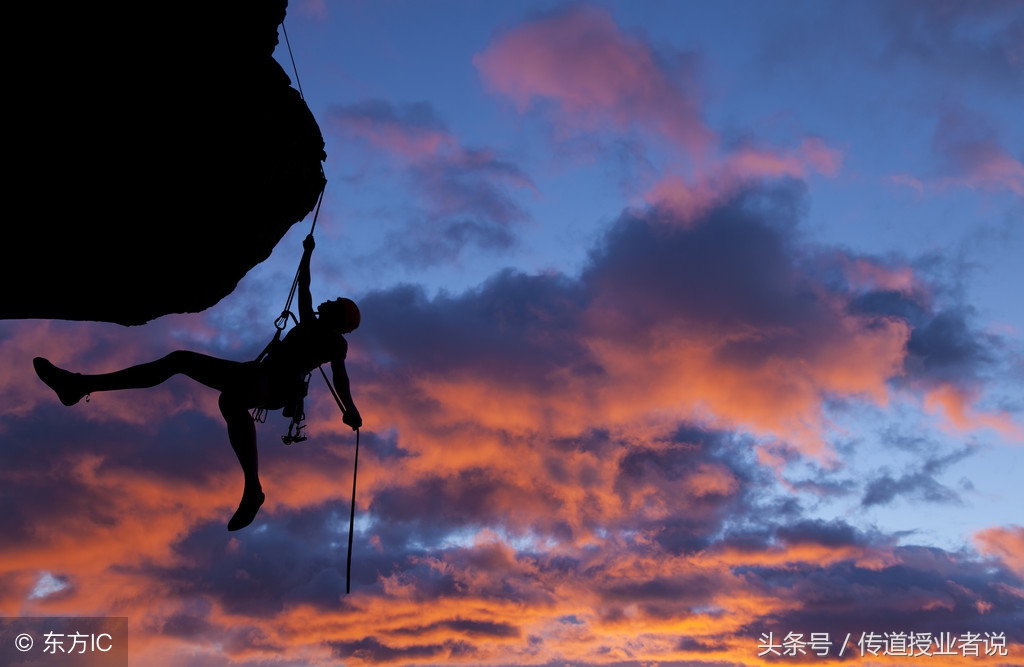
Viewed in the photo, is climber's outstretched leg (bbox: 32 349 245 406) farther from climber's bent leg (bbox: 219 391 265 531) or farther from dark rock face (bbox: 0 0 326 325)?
dark rock face (bbox: 0 0 326 325)

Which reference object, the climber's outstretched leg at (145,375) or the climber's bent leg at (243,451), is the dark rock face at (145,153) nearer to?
the climber's outstretched leg at (145,375)

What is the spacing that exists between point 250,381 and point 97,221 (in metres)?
1.83

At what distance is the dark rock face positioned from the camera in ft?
18.0

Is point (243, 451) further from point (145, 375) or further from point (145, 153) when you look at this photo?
point (145, 153)

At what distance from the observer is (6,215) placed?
6180 millimetres

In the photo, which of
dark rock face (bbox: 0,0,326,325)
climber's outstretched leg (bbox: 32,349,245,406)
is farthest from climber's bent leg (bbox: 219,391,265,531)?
dark rock face (bbox: 0,0,326,325)

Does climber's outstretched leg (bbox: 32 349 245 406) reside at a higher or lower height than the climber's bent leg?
higher

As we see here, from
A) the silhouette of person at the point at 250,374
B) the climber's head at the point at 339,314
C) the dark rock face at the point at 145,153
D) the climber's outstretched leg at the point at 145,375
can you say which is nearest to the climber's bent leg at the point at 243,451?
the silhouette of person at the point at 250,374

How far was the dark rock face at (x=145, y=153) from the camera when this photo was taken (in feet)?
18.0

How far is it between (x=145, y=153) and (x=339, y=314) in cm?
213

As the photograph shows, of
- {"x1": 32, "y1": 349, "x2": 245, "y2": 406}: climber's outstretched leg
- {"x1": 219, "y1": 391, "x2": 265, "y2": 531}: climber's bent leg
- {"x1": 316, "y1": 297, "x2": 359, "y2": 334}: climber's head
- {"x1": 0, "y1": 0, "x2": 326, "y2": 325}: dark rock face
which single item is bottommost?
{"x1": 219, "y1": 391, "x2": 265, "y2": 531}: climber's bent leg

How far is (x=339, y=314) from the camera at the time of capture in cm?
732

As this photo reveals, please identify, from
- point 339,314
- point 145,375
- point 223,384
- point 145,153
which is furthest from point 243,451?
point 145,153

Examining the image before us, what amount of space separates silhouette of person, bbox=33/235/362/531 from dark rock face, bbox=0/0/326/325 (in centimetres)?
78
